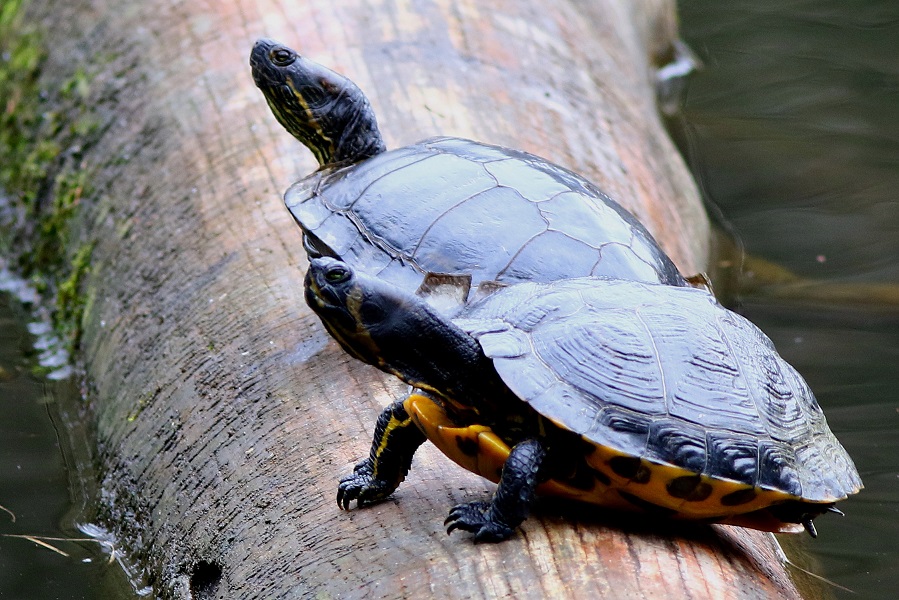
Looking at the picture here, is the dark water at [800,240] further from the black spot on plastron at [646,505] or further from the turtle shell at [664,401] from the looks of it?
the black spot on plastron at [646,505]

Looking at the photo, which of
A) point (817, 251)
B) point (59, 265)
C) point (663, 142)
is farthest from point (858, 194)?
point (59, 265)

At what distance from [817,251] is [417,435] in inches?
153

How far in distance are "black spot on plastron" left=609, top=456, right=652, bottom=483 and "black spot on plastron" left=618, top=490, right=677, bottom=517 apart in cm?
6

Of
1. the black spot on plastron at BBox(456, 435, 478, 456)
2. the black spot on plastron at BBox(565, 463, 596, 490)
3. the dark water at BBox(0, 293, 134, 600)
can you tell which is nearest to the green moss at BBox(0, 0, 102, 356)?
the dark water at BBox(0, 293, 134, 600)

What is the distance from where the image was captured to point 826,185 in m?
6.18

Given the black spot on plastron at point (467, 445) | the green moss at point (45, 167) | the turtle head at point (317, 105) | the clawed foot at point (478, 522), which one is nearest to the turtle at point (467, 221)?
the turtle head at point (317, 105)

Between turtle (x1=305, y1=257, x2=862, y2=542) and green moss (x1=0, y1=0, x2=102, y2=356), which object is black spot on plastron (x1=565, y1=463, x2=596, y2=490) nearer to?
turtle (x1=305, y1=257, x2=862, y2=542)

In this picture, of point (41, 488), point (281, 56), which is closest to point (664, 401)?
point (281, 56)

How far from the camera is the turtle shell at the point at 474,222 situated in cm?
277

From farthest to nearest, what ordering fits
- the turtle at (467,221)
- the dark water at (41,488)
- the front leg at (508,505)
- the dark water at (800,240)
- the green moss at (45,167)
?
1. the green moss at (45,167)
2. the dark water at (800,240)
3. the dark water at (41,488)
4. the turtle at (467,221)
5. the front leg at (508,505)

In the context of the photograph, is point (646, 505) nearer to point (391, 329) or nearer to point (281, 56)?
point (391, 329)

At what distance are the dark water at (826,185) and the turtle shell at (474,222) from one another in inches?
55.8

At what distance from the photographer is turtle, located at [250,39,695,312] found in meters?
2.76

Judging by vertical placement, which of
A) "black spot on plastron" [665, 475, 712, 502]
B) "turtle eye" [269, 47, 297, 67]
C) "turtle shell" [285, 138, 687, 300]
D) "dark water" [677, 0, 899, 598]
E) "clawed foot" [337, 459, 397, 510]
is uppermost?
"turtle eye" [269, 47, 297, 67]
